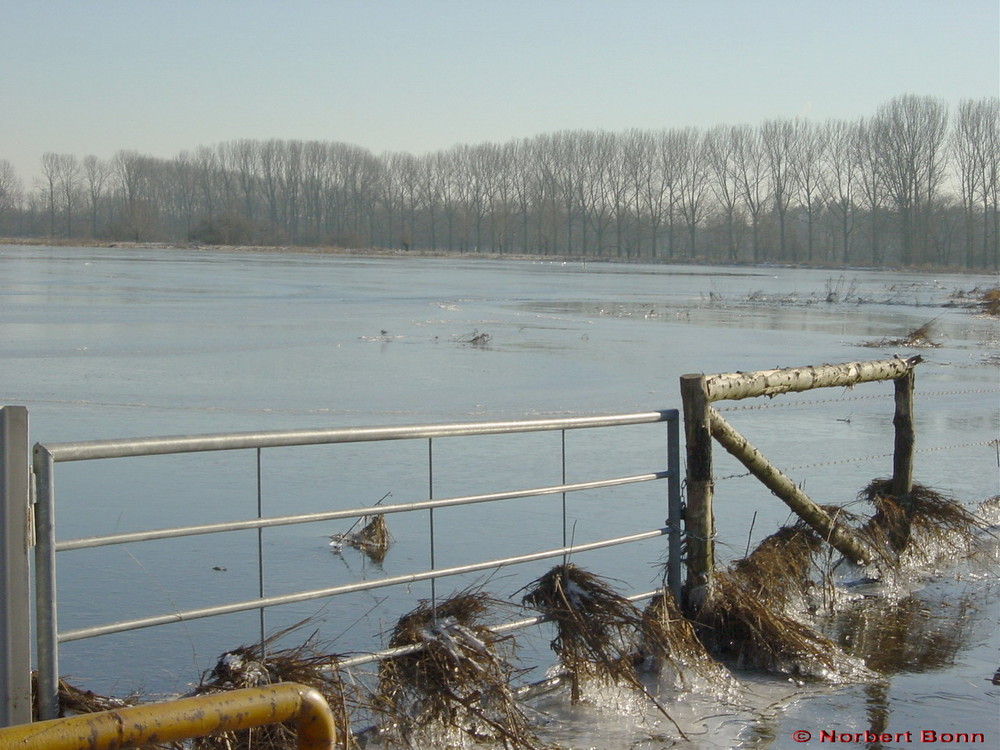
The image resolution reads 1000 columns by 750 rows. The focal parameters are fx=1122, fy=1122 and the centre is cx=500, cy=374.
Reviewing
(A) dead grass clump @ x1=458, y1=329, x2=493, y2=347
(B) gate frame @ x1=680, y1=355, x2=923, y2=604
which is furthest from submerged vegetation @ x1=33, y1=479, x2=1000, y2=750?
(A) dead grass clump @ x1=458, y1=329, x2=493, y2=347

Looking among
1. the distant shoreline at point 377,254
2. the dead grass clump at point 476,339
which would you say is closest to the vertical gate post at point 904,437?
the dead grass clump at point 476,339

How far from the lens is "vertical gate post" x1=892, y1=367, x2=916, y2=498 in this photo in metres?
6.79

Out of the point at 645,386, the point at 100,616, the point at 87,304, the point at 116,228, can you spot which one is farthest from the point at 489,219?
the point at 100,616

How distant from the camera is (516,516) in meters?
7.86

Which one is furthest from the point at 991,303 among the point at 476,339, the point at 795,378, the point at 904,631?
the point at 904,631

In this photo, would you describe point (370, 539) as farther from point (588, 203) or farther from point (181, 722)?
point (588, 203)

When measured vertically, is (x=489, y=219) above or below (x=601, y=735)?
above

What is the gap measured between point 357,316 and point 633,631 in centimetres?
2605

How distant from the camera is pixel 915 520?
682 centimetres

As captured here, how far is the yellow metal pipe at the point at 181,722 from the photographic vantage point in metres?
2.30

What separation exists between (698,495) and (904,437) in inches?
87.7

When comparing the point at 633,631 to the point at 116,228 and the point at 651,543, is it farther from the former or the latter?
the point at 116,228

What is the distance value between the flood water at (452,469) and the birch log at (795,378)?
1.03m

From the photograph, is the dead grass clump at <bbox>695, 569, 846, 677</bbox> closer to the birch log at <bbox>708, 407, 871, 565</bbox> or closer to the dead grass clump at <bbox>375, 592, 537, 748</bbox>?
the birch log at <bbox>708, 407, 871, 565</bbox>
